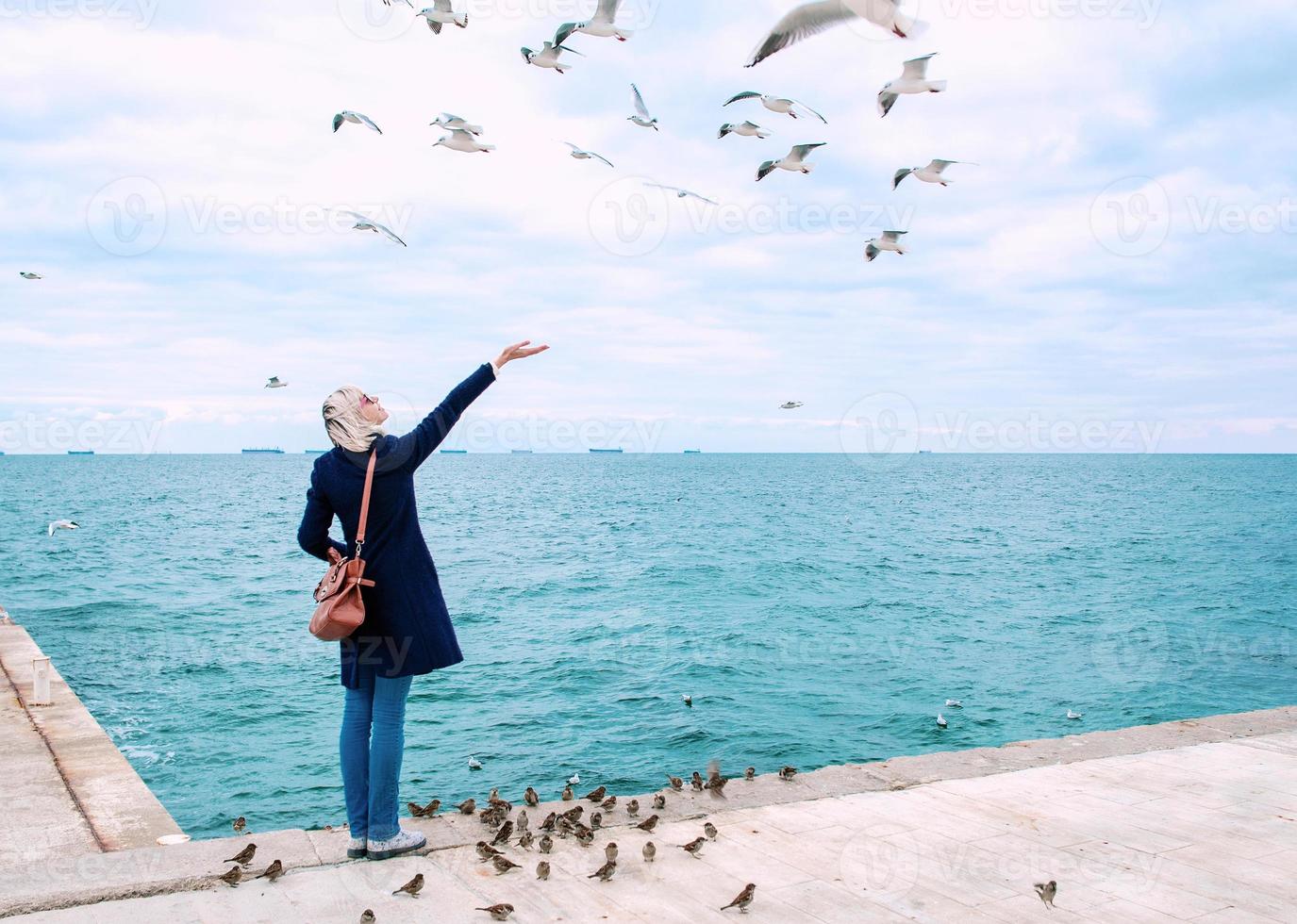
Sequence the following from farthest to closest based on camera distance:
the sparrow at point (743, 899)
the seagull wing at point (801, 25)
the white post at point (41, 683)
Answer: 1. the white post at point (41, 683)
2. the seagull wing at point (801, 25)
3. the sparrow at point (743, 899)

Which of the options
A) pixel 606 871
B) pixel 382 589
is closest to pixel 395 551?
pixel 382 589

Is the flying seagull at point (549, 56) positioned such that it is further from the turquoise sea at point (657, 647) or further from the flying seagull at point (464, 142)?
the turquoise sea at point (657, 647)

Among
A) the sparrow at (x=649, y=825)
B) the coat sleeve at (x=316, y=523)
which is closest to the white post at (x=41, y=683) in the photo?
the coat sleeve at (x=316, y=523)

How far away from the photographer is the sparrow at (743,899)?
4676 mm

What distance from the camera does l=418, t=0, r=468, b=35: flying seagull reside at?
9998mm

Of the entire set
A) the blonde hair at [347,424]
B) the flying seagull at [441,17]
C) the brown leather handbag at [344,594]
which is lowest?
the brown leather handbag at [344,594]

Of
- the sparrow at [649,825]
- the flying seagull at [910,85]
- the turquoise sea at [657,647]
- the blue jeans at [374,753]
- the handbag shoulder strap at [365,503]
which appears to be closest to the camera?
the handbag shoulder strap at [365,503]

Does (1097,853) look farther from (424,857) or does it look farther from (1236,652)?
(1236,652)

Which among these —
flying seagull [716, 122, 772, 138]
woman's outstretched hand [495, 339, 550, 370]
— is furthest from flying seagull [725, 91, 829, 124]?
woman's outstretched hand [495, 339, 550, 370]

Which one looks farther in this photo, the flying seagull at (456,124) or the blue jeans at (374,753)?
the flying seagull at (456,124)

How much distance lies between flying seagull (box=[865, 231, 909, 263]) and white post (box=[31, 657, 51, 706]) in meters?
9.93

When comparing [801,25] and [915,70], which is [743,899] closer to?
[801,25]

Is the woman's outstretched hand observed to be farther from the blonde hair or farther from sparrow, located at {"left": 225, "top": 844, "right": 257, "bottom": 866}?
sparrow, located at {"left": 225, "top": 844, "right": 257, "bottom": 866}

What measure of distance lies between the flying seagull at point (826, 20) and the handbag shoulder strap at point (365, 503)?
429 cm
